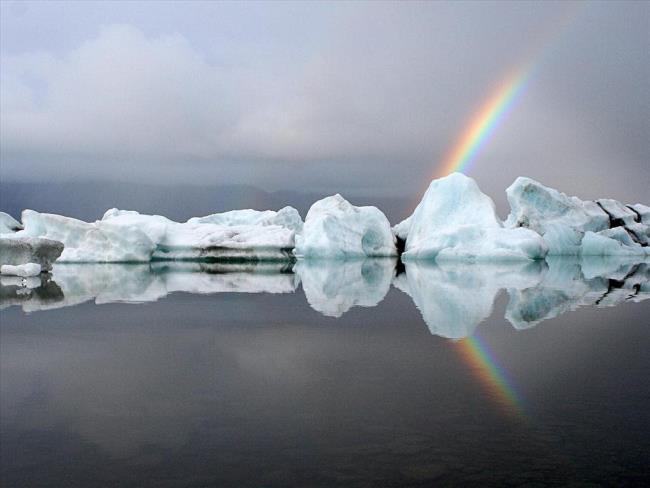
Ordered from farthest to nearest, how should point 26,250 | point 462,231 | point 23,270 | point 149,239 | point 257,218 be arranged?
1. point 257,218
2. point 462,231
3. point 149,239
4. point 26,250
5. point 23,270

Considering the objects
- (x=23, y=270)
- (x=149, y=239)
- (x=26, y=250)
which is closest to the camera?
(x=23, y=270)

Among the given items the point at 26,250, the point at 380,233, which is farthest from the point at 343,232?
the point at 26,250

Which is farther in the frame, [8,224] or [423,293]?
[8,224]

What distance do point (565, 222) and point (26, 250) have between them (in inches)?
Result: 1099

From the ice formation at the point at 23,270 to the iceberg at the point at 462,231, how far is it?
18.7 metres

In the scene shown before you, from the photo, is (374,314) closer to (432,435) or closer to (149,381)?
(149,381)

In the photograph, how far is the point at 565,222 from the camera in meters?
35.0

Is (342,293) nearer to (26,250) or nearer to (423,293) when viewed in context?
(423,293)

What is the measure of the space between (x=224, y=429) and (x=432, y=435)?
1.26 metres

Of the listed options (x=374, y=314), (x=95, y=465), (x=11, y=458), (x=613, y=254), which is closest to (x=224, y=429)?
(x=95, y=465)

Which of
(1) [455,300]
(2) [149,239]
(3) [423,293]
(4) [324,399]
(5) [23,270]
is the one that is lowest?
(4) [324,399]

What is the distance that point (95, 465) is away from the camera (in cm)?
313

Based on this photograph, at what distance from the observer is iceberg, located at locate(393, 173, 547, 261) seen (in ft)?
95.2

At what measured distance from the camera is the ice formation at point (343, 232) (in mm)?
32406
